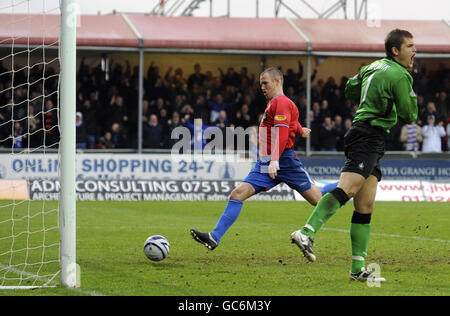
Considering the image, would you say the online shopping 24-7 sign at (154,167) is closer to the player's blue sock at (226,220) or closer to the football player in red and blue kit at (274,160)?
the football player in red and blue kit at (274,160)

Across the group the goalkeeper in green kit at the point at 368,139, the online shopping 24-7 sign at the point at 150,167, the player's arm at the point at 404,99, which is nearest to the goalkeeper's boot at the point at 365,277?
the goalkeeper in green kit at the point at 368,139

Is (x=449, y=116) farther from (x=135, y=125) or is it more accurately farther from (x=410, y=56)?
(x=410, y=56)

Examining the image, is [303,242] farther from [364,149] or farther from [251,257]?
[251,257]

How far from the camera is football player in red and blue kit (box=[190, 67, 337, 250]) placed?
28.4 ft

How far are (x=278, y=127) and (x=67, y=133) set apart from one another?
2.81 metres

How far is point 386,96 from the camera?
23.1ft

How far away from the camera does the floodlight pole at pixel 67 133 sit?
21.5 ft

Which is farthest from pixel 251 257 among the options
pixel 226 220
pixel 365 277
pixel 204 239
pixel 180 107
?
pixel 180 107

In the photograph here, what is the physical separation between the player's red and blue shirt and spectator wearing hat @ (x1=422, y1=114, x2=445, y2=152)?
1651cm

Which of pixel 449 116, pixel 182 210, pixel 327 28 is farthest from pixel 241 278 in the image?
pixel 449 116

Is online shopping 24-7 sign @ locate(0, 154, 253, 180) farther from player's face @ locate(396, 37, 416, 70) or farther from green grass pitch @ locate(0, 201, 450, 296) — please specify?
player's face @ locate(396, 37, 416, 70)

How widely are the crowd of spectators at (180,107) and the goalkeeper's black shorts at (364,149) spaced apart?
15.8 metres

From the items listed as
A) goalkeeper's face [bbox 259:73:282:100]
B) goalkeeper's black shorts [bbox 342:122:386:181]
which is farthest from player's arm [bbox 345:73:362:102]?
goalkeeper's face [bbox 259:73:282:100]

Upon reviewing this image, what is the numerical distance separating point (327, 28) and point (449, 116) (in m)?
5.08
